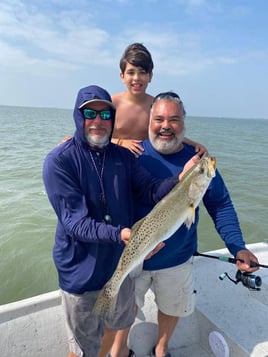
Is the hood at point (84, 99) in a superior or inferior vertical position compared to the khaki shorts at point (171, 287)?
superior

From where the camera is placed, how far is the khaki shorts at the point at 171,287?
3.30m

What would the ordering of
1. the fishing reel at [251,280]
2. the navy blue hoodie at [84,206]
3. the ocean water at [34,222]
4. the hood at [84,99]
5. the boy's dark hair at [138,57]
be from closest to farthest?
the navy blue hoodie at [84,206], the hood at [84,99], the fishing reel at [251,280], the boy's dark hair at [138,57], the ocean water at [34,222]

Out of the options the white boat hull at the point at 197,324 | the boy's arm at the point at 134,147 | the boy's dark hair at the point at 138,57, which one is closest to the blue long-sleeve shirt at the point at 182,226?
the boy's arm at the point at 134,147

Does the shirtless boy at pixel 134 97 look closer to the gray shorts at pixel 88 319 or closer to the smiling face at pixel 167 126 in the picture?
the smiling face at pixel 167 126

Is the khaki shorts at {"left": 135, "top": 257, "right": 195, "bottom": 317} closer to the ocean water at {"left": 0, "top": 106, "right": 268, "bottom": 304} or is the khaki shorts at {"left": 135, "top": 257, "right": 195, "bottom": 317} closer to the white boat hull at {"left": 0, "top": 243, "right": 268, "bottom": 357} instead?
the white boat hull at {"left": 0, "top": 243, "right": 268, "bottom": 357}

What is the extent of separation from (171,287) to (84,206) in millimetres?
1409

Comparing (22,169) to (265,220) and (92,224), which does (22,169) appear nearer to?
(265,220)

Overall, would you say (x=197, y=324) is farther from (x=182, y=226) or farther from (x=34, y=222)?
(x=34, y=222)

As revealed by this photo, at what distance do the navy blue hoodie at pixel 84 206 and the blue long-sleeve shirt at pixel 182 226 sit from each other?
38cm

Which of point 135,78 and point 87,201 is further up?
point 135,78

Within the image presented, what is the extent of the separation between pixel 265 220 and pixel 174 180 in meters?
8.29

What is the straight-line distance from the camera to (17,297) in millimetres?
6086

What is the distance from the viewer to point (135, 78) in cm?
396

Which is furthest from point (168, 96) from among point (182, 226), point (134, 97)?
point (182, 226)
